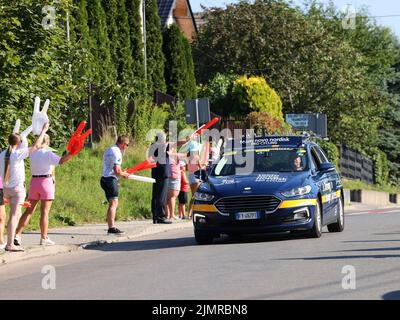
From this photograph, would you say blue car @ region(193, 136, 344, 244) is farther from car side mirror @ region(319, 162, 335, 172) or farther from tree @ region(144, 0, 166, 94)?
tree @ region(144, 0, 166, 94)

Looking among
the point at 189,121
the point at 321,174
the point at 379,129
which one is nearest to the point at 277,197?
the point at 321,174

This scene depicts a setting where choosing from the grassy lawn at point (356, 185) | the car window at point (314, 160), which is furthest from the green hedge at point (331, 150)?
the car window at point (314, 160)

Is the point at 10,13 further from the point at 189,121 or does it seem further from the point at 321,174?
the point at 189,121

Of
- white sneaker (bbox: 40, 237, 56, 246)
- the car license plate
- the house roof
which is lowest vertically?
white sneaker (bbox: 40, 237, 56, 246)

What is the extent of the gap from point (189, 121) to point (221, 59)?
2668cm

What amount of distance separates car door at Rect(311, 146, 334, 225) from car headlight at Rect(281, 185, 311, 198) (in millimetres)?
521

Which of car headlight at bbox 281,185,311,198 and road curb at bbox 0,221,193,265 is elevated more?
car headlight at bbox 281,185,311,198

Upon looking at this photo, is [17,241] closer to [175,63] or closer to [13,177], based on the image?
[13,177]

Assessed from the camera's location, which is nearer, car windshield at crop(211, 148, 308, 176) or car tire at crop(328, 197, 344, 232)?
car windshield at crop(211, 148, 308, 176)

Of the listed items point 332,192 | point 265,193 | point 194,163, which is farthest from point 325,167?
point 194,163

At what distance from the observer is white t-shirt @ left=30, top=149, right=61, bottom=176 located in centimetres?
1697

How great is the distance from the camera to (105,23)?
36.9m

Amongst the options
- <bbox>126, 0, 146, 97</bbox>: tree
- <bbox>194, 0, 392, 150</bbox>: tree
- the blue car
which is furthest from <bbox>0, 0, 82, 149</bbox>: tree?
<bbox>194, 0, 392, 150</bbox>: tree

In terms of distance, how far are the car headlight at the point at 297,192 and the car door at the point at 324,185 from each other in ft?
1.71
